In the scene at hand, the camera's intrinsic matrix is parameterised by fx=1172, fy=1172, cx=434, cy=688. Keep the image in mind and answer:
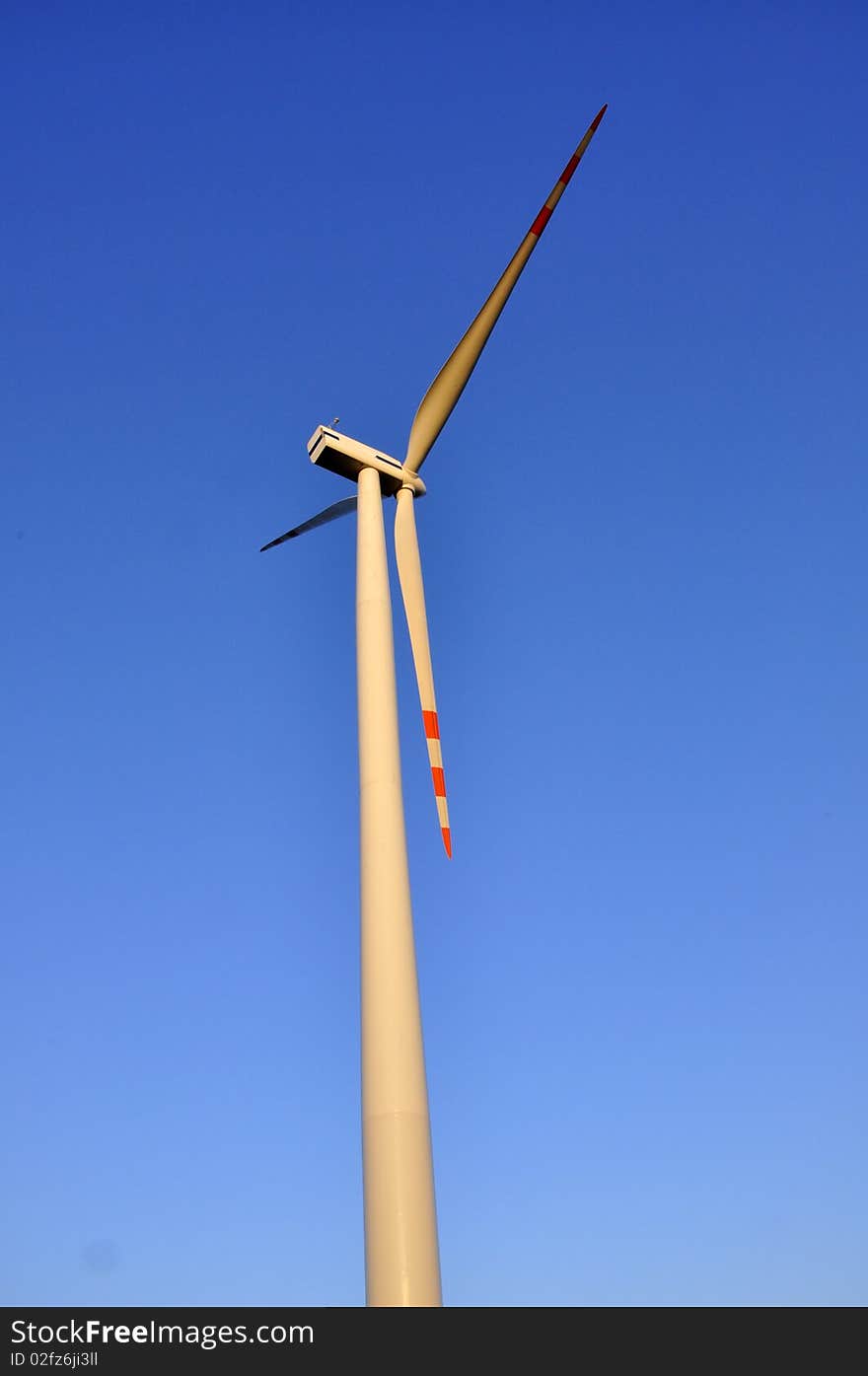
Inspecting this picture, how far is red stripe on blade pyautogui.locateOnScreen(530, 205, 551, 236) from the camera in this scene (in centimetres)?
3000

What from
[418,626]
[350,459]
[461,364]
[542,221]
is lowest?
[418,626]

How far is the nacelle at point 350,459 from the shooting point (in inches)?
1059

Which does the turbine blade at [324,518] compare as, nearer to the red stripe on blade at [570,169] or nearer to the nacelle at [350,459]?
the nacelle at [350,459]

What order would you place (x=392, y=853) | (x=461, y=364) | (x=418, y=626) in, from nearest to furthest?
1. (x=392, y=853)
2. (x=418, y=626)
3. (x=461, y=364)

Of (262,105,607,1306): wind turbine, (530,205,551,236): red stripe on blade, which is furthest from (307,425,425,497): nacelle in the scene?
(530,205,551,236): red stripe on blade

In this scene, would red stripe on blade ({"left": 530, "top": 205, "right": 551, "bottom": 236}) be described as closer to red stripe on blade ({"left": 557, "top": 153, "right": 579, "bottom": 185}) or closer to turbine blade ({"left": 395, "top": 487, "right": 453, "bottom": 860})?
red stripe on blade ({"left": 557, "top": 153, "right": 579, "bottom": 185})

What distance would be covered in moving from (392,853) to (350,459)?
10744mm

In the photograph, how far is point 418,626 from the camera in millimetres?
26250

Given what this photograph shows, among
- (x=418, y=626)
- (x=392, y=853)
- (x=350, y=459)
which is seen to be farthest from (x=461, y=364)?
(x=392, y=853)

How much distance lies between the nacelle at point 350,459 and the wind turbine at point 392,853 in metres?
0.03

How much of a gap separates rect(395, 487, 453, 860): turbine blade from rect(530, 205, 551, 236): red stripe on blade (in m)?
7.98

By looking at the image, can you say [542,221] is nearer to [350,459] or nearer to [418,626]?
[350,459]

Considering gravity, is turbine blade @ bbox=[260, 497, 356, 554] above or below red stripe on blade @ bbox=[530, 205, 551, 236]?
below
